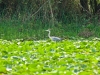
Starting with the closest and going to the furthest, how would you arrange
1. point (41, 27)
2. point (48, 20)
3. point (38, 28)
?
point (38, 28) < point (41, 27) < point (48, 20)

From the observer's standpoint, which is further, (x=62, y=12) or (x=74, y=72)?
(x=62, y=12)

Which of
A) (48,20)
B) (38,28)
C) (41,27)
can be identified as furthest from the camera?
(48,20)

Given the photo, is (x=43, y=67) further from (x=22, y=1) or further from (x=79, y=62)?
(x=22, y=1)

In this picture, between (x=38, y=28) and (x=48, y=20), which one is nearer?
(x=38, y=28)

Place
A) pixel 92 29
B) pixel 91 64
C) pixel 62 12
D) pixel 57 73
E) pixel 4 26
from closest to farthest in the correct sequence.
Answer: pixel 57 73 → pixel 91 64 → pixel 4 26 → pixel 92 29 → pixel 62 12

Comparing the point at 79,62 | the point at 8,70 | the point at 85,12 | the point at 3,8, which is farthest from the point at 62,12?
the point at 8,70

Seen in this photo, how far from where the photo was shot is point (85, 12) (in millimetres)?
18438

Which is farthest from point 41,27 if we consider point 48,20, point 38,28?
point 48,20

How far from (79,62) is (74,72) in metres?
0.96

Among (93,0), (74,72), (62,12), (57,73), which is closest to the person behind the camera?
(57,73)

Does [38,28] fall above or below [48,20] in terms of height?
below

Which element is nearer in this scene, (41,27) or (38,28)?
(38,28)

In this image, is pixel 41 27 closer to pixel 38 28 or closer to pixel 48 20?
pixel 38 28

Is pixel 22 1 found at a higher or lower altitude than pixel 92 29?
higher
